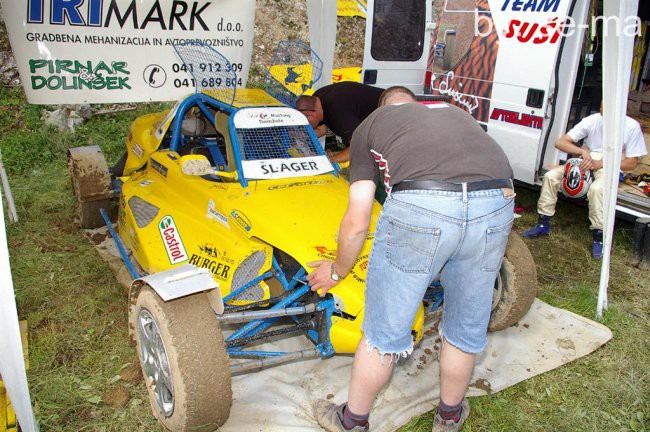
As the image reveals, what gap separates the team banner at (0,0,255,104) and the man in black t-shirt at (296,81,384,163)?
1499 mm

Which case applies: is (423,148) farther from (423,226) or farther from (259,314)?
(259,314)

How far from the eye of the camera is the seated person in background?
516cm

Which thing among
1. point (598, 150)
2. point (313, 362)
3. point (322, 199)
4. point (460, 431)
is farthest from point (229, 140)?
point (598, 150)

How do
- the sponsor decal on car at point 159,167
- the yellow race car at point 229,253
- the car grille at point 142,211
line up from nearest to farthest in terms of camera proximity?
1. the yellow race car at point 229,253
2. the car grille at point 142,211
3. the sponsor decal on car at point 159,167

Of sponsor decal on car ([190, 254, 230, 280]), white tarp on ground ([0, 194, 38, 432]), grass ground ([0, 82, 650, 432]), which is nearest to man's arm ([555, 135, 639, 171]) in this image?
grass ground ([0, 82, 650, 432])

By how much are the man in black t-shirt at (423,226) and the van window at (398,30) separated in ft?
13.9

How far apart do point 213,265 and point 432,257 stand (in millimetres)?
1680

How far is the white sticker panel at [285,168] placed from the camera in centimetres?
388

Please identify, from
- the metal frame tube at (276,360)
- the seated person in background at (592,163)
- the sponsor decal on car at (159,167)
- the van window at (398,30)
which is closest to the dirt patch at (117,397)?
the metal frame tube at (276,360)

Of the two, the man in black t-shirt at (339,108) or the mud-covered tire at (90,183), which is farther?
the mud-covered tire at (90,183)

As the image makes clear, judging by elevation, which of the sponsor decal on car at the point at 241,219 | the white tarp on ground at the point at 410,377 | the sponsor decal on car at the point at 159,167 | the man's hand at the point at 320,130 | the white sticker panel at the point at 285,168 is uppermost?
the man's hand at the point at 320,130

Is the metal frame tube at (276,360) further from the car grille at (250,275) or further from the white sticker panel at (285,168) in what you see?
the white sticker panel at (285,168)

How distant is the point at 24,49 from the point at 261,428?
4.18 meters

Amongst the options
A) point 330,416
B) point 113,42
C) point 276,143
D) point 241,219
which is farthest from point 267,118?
point 113,42
